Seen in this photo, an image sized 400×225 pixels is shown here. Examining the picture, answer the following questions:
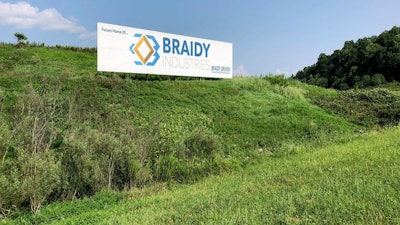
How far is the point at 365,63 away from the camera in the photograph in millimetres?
44250

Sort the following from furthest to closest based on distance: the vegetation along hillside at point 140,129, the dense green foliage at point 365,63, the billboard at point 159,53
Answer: the dense green foliage at point 365,63
the billboard at point 159,53
the vegetation along hillside at point 140,129

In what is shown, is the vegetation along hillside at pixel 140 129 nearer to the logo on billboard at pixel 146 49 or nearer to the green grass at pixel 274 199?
the green grass at pixel 274 199

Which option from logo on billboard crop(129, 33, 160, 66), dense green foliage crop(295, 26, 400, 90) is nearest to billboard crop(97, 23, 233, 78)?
logo on billboard crop(129, 33, 160, 66)

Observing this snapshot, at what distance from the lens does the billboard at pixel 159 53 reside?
45.3 feet

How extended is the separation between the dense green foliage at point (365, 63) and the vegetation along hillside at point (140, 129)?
81.4 ft

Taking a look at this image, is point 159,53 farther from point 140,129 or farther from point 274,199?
point 274,199

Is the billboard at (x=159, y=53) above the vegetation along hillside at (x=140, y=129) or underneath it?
above

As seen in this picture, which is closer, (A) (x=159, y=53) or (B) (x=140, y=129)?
(B) (x=140, y=129)

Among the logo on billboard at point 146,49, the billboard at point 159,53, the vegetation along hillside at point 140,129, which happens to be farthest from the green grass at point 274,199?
the logo on billboard at point 146,49

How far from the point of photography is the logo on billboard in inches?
579

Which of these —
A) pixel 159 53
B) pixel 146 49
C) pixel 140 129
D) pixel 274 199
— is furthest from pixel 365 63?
pixel 274 199

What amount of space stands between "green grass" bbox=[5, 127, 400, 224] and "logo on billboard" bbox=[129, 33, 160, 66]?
8.80 m

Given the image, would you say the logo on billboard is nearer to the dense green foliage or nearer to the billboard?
the billboard

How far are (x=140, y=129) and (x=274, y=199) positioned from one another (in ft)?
18.5
